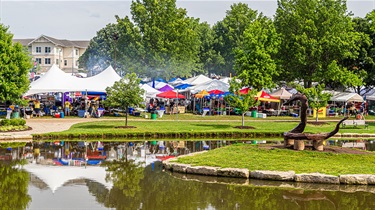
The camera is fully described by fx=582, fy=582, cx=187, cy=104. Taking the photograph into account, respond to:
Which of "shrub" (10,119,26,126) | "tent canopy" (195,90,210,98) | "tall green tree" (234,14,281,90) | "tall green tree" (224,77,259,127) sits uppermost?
"tall green tree" (234,14,281,90)

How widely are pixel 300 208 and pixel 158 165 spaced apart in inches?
327

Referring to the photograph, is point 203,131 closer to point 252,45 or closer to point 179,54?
point 252,45

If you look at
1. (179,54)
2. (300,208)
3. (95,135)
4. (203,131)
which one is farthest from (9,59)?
(179,54)

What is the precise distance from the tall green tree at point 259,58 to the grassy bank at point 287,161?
1101 inches

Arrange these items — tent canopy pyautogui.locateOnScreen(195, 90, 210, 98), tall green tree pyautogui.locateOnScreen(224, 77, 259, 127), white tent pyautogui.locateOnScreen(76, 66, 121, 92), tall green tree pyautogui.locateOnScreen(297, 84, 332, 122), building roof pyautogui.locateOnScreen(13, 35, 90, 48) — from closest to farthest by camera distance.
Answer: tall green tree pyautogui.locateOnScreen(224, 77, 259, 127) < tall green tree pyautogui.locateOnScreen(297, 84, 332, 122) < white tent pyautogui.locateOnScreen(76, 66, 121, 92) < tent canopy pyautogui.locateOnScreen(195, 90, 210, 98) < building roof pyautogui.locateOnScreen(13, 35, 90, 48)

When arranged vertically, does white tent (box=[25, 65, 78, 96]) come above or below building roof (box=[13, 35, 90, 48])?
below

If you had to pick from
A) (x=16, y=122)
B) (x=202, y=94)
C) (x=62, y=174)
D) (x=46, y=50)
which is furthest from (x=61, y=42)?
(x=62, y=174)

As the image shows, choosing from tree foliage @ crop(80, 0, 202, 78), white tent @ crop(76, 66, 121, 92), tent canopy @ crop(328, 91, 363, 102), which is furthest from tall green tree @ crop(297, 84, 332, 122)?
tree foliage @ crop(80, 0, 202, 78)

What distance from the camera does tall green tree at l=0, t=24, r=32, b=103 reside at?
122 feet

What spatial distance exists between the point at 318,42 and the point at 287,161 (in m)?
31.1

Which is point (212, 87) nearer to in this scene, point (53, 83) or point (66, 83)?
point (66, 83)

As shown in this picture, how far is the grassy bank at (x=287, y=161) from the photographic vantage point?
20078 mm

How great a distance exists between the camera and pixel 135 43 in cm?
6844

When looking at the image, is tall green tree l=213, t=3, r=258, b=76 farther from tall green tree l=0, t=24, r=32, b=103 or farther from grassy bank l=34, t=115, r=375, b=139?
tall green tree l=0, t=24, r=32, b=103
